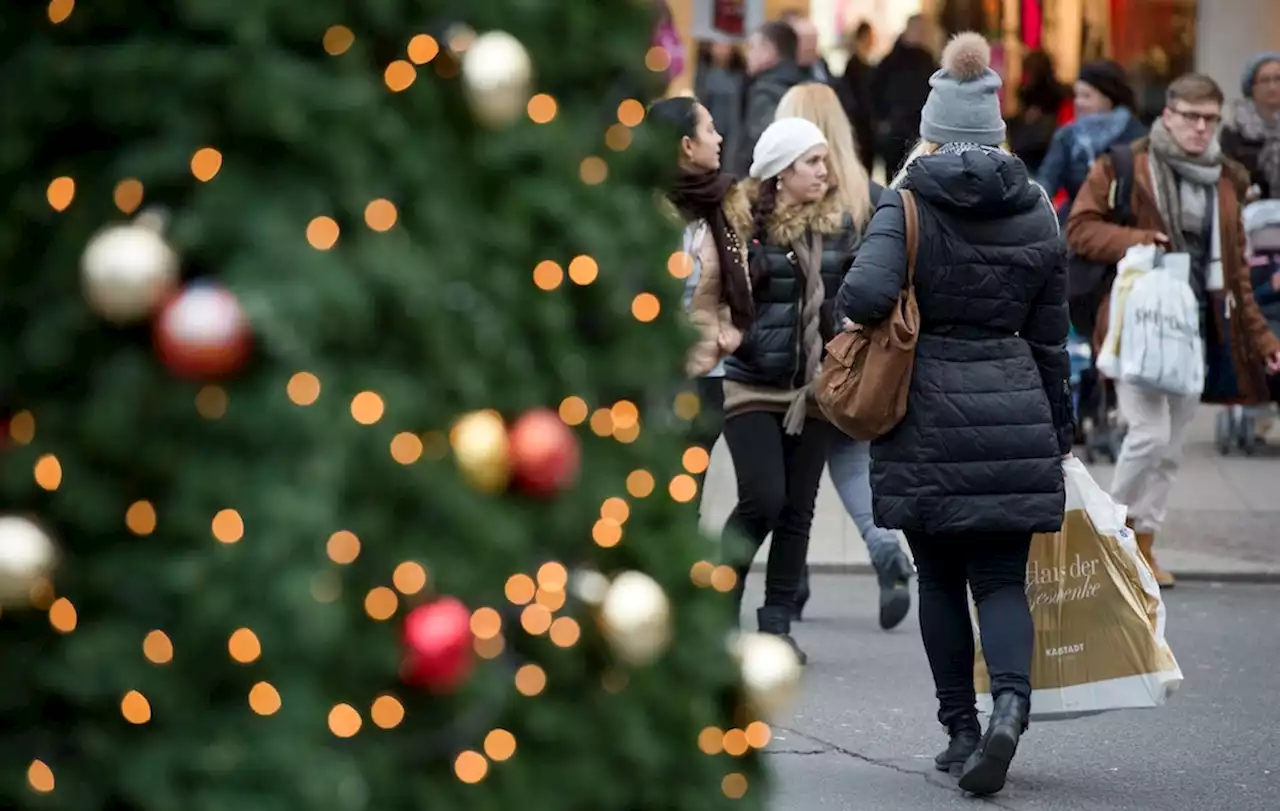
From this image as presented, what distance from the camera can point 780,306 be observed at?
7719mm

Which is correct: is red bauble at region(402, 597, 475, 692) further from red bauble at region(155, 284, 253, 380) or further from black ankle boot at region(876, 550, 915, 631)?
black ankle boot at region(876, 550, 915, 631)

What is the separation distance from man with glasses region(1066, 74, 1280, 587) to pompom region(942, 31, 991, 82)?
11.1ft

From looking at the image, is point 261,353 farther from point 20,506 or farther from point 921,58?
point 921,58

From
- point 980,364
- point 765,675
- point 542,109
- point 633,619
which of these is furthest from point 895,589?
point 542,109

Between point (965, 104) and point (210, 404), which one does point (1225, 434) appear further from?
point (210, 404)

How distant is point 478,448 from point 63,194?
22.6 inches

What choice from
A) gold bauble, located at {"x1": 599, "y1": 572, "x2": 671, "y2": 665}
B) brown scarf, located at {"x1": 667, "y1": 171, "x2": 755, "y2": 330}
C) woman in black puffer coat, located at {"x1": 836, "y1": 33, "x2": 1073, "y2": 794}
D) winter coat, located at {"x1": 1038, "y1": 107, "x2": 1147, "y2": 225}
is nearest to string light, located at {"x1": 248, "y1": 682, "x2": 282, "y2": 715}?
gold bauble, located at {"x1": 599, "y1": 572, "x2": 671, "y2": 665}

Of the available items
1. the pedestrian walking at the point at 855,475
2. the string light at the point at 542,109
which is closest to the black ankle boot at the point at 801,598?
the pedestrian walking at the point at 855,475

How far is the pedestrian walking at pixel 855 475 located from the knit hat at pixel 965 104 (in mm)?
1726

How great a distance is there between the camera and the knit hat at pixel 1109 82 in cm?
1280

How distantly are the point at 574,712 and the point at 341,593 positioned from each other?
0.47 m

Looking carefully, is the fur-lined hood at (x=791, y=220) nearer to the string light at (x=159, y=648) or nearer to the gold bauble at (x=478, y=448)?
the gold bauble at (x=478, y=448)

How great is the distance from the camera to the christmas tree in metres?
2.54

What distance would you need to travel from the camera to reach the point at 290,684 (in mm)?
2557
